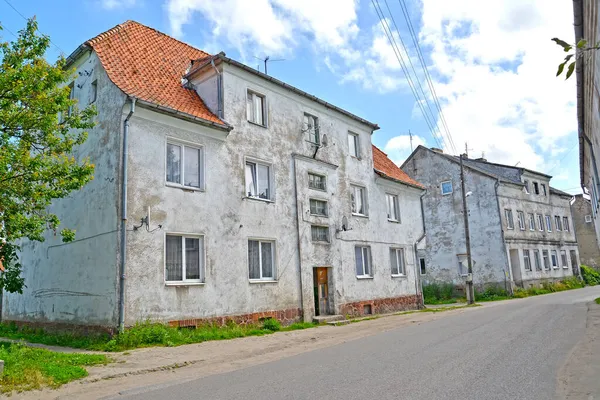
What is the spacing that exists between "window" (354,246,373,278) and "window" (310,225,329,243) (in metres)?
2.29

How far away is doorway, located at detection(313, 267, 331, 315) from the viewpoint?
1856 cm

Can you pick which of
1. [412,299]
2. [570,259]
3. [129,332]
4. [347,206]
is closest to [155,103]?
[129,332]

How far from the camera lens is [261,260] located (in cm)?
1608

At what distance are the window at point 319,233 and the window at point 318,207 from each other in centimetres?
55

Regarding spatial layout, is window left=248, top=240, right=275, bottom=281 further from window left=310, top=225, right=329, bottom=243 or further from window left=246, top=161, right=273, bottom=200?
window left=310, top=225, right=329, bottom=243

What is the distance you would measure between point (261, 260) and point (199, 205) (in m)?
3.30

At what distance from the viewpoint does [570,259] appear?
4303cm

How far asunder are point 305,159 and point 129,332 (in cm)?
975

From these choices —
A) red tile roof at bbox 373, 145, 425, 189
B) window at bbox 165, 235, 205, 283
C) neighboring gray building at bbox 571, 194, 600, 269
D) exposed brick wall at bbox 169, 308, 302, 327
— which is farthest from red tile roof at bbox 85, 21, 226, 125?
neighboring gray building at bbox 571, 194, 600, 269

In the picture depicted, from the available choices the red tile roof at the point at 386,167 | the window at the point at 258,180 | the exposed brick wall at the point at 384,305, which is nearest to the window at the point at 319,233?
the window at the point at 258,180

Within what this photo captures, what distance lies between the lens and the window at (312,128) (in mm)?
19352

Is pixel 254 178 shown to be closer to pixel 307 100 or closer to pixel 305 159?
pixel 305 159

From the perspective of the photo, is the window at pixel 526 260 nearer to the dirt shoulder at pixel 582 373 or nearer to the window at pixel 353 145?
the window at pixel 353 145

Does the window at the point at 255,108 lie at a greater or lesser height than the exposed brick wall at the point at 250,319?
greater
